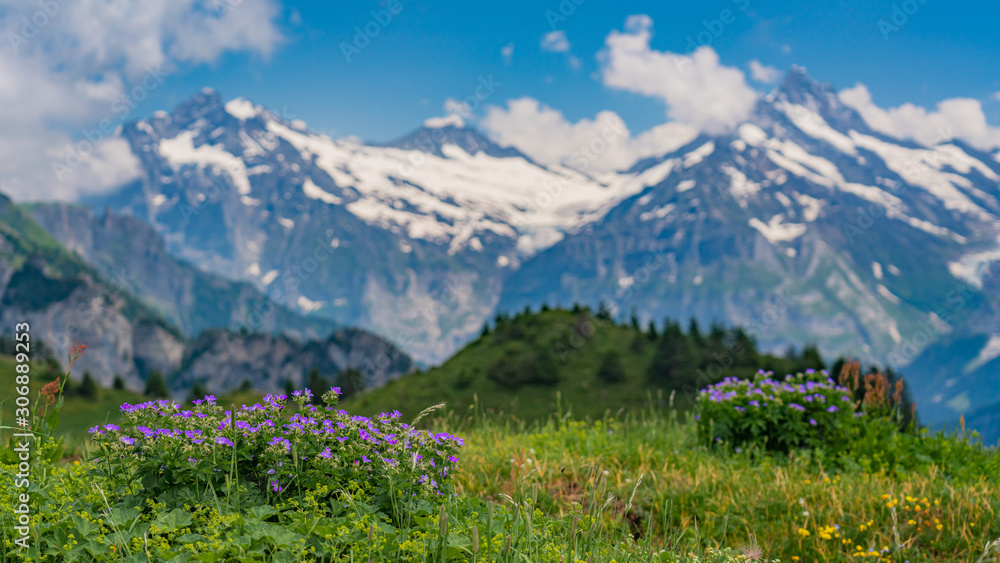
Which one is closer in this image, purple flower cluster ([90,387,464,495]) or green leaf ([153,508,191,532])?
green leaf ([153,508,191,532])

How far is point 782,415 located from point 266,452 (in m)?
8.07

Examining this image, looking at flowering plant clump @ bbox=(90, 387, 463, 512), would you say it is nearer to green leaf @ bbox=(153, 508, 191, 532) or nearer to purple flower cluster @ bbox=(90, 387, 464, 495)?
purple flower cluster @ bbox=(90, 387, 464, 495)

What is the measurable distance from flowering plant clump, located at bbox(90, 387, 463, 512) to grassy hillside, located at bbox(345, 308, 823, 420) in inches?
2816

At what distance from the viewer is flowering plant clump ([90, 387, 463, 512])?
422cm

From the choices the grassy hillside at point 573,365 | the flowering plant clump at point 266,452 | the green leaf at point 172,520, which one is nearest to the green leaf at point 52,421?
the flowering plant clump at point 266,452

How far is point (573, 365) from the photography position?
87875mm

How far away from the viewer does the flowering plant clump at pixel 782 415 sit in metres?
9.59

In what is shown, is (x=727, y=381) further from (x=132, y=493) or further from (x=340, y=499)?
(x=132, y=493)

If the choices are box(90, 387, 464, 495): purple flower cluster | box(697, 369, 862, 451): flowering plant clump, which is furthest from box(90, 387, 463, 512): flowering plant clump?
box(697, 369, 862, 451): flowering plant clump

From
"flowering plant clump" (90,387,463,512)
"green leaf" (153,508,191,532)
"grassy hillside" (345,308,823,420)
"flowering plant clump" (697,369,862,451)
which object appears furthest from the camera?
"grassy hillside" (345,308,823,420)

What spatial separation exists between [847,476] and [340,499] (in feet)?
23.2

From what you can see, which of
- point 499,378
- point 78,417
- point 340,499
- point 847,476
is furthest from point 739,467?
point 78,417

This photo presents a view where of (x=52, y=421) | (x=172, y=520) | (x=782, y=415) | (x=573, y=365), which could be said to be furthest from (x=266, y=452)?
(x=573, y=365)

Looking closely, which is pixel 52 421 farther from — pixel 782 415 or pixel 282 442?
pixel 782 415
